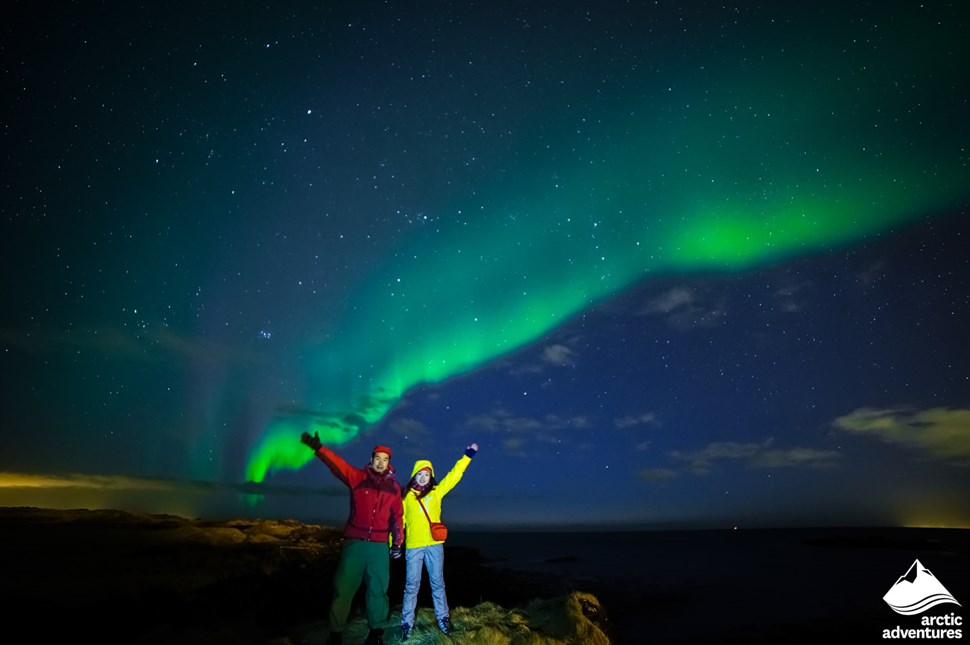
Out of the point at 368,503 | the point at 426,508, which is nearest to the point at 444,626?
the point at 426,508

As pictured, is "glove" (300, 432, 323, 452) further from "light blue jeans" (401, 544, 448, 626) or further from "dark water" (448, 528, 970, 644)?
"dark water" (448, 528, 970, 644)

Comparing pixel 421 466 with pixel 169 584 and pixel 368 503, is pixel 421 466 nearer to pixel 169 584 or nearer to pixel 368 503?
pixel 368 503

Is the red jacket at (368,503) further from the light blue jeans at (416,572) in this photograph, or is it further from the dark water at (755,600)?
the dark water at (755,600)

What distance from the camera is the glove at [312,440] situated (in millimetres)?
7133

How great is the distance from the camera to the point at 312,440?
7.23m

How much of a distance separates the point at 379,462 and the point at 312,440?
1088 millimetres

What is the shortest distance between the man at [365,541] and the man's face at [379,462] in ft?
0.46

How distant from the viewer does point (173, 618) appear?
1065 cm

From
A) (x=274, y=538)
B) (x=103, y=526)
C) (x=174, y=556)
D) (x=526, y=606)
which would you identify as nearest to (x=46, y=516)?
(x=103, y=526)

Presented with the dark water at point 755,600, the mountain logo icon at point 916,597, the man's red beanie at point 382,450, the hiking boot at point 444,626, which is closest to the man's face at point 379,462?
the man's red beanie at point 382,450

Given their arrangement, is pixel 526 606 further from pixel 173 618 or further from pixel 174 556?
pixel 174 556

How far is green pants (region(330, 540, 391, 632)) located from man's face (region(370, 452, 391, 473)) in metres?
1.05

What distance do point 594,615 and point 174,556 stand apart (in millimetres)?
16094

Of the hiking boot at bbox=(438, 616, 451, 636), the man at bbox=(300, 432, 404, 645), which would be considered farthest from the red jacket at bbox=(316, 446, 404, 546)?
the hiking boot at bbox=(438, 616, 451, 636)
